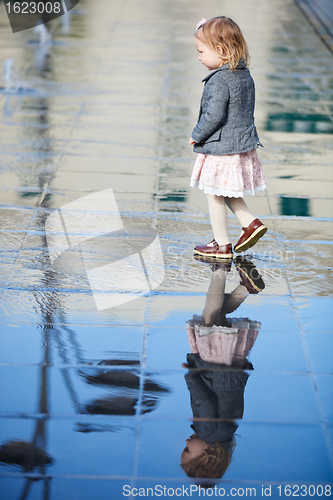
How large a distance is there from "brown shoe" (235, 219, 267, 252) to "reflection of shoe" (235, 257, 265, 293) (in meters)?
0.11

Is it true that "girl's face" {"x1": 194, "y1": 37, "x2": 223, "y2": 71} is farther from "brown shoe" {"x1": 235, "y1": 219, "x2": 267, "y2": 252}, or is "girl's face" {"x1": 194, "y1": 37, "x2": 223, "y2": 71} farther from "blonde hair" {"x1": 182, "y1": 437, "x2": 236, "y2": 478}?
"blonde hair" {"x1": 182, "y1": 437, "x2": 236, "y2": 478}

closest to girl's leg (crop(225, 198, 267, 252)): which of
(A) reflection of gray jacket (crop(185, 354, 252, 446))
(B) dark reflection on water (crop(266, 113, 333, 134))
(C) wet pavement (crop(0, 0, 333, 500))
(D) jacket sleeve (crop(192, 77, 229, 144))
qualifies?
(C) wet pavement (crop(0, 0, 333, 500))

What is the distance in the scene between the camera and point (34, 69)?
9.37m

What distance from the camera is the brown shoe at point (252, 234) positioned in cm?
412

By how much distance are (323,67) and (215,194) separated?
7.13 m

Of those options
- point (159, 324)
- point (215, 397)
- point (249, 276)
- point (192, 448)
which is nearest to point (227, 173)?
point (249, 276)

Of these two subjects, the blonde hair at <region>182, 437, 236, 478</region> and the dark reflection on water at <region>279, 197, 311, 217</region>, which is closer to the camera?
the blonde hair at <region>182, 437, 236, 478</region>

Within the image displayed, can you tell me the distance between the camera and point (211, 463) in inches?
96.3

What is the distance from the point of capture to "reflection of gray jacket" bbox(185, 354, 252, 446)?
2600mm

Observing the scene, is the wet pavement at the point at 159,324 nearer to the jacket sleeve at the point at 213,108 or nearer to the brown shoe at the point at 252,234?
the brown shoe at the point at 252,234

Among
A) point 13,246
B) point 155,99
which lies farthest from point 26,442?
point 155,99

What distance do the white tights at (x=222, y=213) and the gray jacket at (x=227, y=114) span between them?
354 mm

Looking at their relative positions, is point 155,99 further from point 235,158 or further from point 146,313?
point 146,313

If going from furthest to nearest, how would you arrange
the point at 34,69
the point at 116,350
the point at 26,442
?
the point at 34,69 → the point at 116,350 → the point at 26,442
